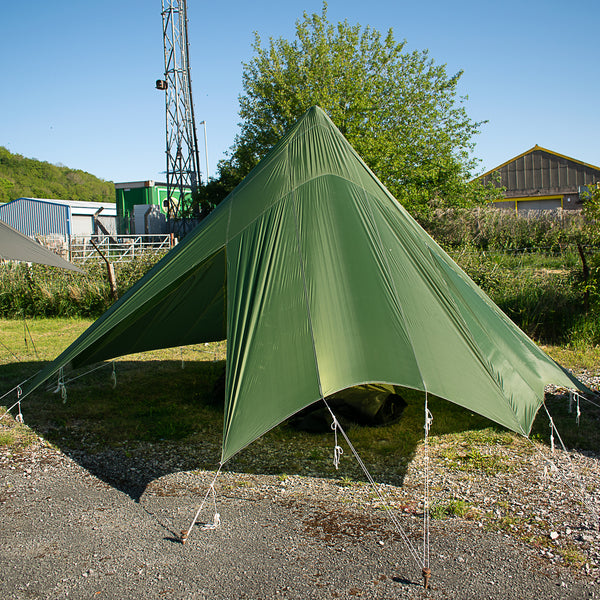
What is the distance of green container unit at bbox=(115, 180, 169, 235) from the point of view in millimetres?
29172

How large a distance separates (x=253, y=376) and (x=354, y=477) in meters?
1.14

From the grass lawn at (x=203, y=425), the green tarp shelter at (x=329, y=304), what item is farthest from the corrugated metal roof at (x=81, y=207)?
the green tarp shelter at (x=329, y=304)

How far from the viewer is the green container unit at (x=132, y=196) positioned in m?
29.2

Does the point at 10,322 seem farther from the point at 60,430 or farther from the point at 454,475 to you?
the point at 454,475

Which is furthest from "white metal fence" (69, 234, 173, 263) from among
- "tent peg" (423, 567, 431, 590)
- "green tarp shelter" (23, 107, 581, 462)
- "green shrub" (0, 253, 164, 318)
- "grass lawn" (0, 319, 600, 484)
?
"tent peg" (423, 567, 431, 590)

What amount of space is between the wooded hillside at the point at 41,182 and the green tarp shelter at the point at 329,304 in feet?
158

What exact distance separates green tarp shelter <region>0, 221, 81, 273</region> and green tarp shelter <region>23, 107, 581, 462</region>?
2.11 m

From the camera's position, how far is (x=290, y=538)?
2.99m

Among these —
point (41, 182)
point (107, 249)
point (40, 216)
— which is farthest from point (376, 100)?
point (41, 182)

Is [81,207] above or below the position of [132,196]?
below

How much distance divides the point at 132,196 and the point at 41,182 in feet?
85.1

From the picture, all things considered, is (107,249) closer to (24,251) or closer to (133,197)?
(24,251)

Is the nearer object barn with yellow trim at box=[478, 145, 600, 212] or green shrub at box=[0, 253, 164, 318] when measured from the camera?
green shrub at box=[0, 253, 164, 318]

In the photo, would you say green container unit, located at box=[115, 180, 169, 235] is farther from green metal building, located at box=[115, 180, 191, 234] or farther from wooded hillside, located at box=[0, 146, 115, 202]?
wooded hillside, located at box=[0, 146, 115, 202]
